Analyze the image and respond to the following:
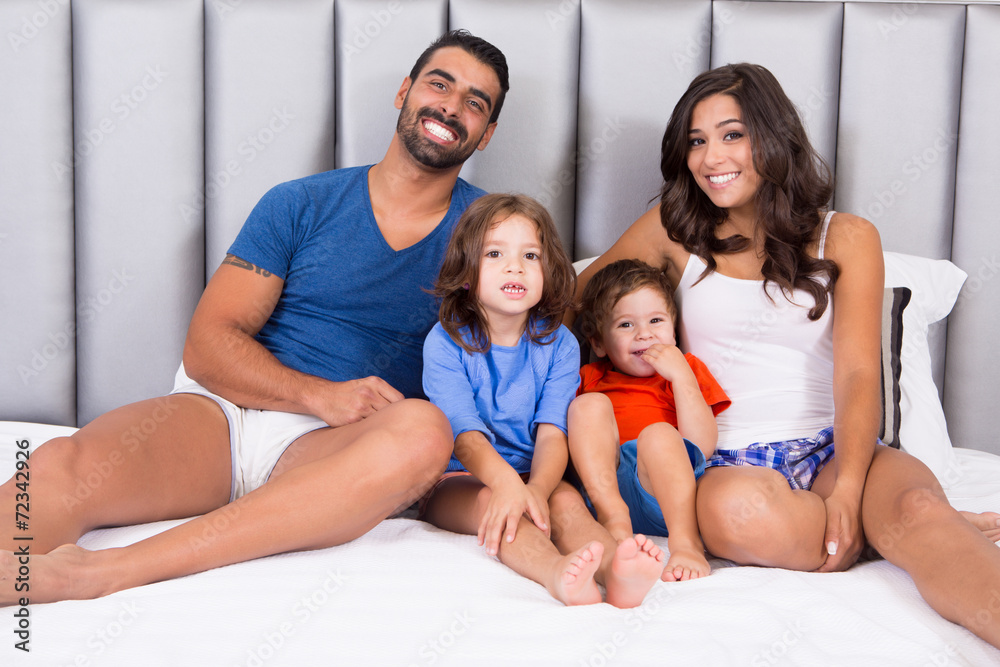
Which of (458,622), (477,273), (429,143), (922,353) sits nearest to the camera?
A: (458,622)

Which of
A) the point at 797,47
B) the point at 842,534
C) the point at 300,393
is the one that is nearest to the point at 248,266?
the point at 300,393

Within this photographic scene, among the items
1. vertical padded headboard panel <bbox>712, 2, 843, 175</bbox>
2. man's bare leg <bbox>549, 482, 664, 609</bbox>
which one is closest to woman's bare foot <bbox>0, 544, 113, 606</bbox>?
man's bare leg <bbox>549, 482, 664, 609</bbox>

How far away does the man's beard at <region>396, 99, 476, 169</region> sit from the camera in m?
1.38

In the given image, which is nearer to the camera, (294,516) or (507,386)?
(294,516)

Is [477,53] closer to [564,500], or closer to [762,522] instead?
[564,500]

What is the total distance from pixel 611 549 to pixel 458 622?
10.9 inches

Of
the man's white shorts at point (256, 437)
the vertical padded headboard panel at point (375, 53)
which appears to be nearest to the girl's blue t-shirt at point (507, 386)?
the man's white shorts at point (256, 437)

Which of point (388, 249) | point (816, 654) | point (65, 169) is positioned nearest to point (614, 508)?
point (816, 654)

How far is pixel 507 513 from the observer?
1026 millimetres

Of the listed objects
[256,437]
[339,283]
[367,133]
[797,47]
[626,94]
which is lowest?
[256,437]

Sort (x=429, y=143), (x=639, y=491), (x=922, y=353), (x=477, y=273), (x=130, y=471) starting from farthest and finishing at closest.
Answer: (x=922, y=353)
(x=429, y=143)
(x=477, y=273)
(x=639, y=491)
(x=130, y=471)

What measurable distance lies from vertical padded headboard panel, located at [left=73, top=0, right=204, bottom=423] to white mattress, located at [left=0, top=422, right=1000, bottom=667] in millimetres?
775

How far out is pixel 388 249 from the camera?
138cm

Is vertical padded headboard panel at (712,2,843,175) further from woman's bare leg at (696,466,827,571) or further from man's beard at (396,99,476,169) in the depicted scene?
woman's bare leg at (696,466,827,571)
